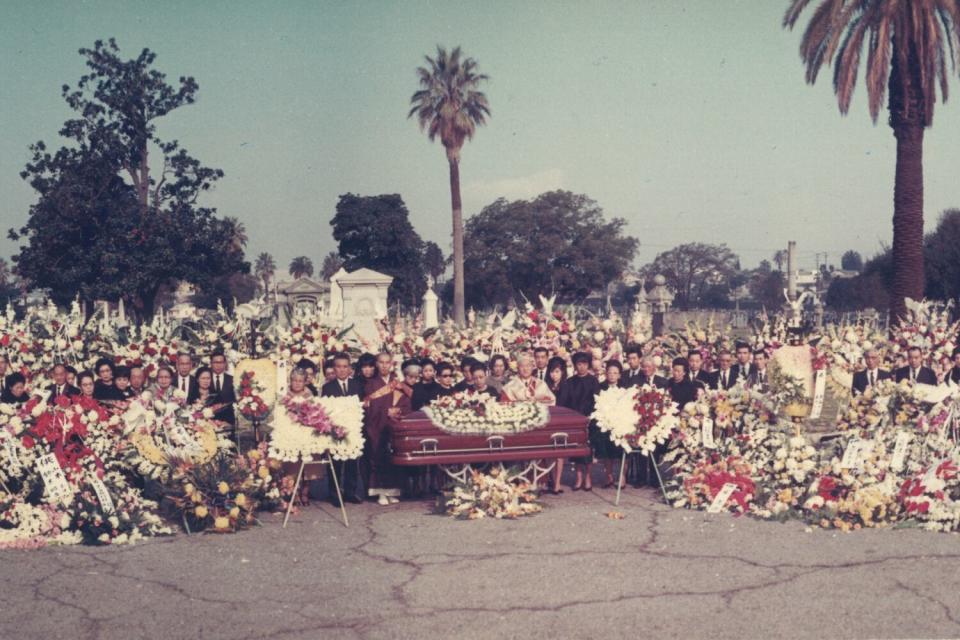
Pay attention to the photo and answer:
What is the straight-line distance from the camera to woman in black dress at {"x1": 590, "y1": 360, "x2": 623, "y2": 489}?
34.6 ft

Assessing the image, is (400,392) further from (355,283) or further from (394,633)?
(355,283)

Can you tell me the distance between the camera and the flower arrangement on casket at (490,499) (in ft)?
29.5

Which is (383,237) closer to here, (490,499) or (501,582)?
(490,499)

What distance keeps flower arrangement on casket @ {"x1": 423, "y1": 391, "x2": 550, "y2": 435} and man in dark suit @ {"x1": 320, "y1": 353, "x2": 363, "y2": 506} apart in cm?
95

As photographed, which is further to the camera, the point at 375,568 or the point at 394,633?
the point at 375,568

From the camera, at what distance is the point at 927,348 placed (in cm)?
1416

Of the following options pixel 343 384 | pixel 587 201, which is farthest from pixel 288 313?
pixel 587 201

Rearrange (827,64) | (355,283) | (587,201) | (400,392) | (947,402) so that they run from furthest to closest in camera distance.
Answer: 1. (587,201)
2. (355,283)
3. (827,64)
4. (400,392)
5. (947,402)

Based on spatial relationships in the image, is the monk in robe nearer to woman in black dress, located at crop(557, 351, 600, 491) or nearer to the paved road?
the paved road

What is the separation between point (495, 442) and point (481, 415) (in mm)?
296

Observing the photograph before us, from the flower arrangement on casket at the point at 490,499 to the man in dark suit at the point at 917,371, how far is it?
5.53 meters

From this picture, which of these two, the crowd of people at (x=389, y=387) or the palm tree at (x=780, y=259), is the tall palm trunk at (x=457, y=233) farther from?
the palm tree at (x=780, y=259)

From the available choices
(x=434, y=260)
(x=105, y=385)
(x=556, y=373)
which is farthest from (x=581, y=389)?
(x=434, y=260)

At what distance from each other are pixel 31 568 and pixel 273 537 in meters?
1.87
